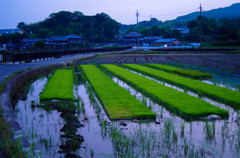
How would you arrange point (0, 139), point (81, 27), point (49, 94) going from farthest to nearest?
point (81, 27), point (49, 94), point (0, 139)

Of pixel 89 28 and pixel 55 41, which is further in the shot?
pixel 89 28

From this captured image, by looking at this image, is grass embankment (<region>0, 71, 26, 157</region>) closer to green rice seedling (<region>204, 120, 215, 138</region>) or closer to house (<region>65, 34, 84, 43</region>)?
green rice seedling (<region>204, 120, 215, 138</region>)

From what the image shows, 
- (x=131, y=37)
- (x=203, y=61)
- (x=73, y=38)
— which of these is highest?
(x=131, y=37)

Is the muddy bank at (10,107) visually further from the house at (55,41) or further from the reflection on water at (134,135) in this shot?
the house at (55,41)

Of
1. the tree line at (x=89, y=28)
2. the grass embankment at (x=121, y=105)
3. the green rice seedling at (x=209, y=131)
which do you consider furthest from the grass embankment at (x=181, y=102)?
the tree line at (x=89, y=28)

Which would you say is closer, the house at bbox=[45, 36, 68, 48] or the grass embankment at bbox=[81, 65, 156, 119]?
the grass embankment at bbox=[81, 65, 156, 119]

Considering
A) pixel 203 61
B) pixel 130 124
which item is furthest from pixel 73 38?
pixel 130 124

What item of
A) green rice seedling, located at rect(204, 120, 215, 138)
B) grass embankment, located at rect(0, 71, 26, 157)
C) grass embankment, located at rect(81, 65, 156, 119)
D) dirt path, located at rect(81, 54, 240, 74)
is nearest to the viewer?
grass embankment, located at rect(0, 71, 26, 157)

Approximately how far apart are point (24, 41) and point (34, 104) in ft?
281

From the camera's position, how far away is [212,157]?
5.48m

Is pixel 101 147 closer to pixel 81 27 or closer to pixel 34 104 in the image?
pixel 34 104

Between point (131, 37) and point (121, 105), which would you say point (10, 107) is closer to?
point (121, 105)

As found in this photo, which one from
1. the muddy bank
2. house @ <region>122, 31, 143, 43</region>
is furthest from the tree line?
the muddy bank

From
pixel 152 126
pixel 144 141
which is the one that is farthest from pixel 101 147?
pixel 152 126
